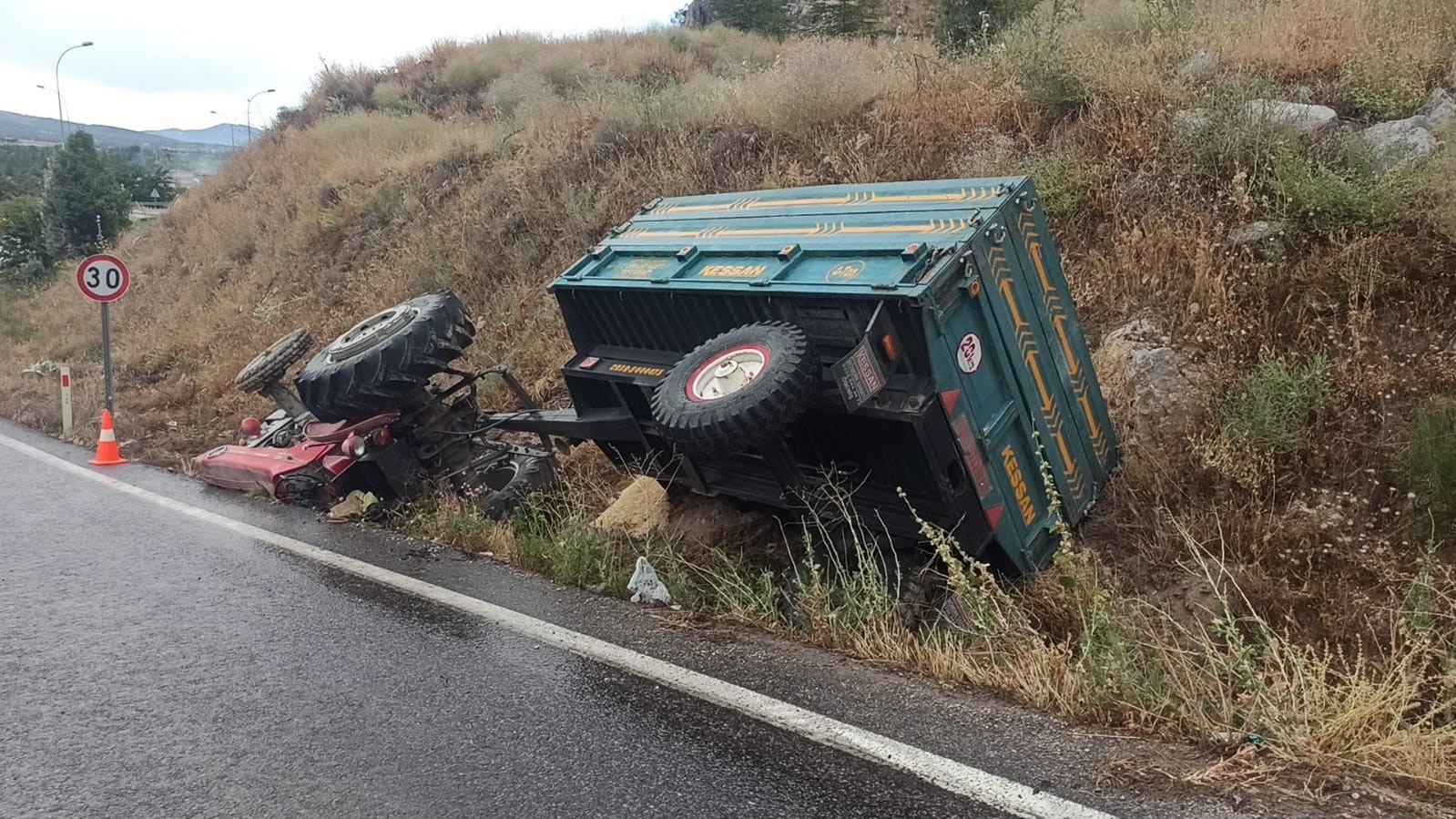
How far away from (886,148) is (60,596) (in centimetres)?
710

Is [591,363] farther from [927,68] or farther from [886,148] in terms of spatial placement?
[927,68]

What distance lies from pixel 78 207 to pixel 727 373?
30.1 m

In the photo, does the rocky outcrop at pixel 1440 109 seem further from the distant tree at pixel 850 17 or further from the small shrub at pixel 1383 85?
the distant tree at pixel 850 17

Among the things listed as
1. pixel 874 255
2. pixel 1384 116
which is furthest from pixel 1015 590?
pixel 1384 116

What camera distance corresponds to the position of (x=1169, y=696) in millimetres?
3396

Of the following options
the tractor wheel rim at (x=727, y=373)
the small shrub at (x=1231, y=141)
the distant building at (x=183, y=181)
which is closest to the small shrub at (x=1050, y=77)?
the small shrub at (x=1231, y=141)

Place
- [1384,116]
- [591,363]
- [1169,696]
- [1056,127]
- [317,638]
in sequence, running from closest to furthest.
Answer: [1169,696]
[317,638]
[591,363]
[1384,116]
[1056,127]

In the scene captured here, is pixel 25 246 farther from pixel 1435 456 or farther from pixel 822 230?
pixel 1435 456

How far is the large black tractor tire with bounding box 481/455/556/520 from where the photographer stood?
6.57 meters

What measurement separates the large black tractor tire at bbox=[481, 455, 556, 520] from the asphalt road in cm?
89

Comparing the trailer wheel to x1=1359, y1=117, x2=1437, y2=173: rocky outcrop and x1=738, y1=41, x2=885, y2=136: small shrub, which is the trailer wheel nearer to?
x1=1359, y1=117, x2=1437, y2=173: rocky outcrop

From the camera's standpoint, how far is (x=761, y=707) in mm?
3615

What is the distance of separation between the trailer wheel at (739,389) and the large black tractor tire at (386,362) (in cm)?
244

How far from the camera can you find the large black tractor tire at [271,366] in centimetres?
777
